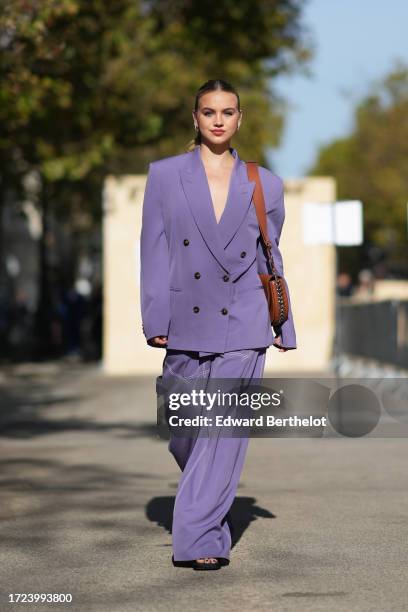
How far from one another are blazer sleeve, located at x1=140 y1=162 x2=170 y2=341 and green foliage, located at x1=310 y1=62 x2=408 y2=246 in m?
59.5

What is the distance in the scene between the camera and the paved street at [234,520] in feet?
19.4

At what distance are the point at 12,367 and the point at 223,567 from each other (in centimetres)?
2336

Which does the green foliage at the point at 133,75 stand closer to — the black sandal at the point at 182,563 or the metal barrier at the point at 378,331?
the metal barrier at the point at 378,331

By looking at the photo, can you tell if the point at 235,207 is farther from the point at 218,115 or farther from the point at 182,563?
the point at 182,563

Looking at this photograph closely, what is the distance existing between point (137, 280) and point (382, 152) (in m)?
41.8

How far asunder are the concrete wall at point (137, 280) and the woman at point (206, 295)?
21.3m

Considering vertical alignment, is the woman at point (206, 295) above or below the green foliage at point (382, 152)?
below

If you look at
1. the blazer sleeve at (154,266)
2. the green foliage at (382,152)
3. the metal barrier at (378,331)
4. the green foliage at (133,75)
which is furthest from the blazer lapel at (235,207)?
the green foliage at (382,152)

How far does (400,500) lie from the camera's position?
8.70m

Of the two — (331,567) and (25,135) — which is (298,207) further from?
(331,567)

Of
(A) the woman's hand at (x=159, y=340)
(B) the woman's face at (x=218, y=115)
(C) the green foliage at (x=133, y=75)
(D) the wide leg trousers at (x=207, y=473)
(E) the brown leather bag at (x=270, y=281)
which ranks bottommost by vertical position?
(D) the wide leg trousers at (x=207, y=473)

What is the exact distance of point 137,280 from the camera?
92.9 ft

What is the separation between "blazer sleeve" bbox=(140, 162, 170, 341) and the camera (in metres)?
6.49

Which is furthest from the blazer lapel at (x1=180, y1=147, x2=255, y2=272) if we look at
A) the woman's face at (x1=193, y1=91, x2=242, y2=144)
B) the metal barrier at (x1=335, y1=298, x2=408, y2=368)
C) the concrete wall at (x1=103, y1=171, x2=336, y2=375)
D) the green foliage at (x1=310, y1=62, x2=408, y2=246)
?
the green foliage at (x1=310, y1=62, x2=408, y2=246)
